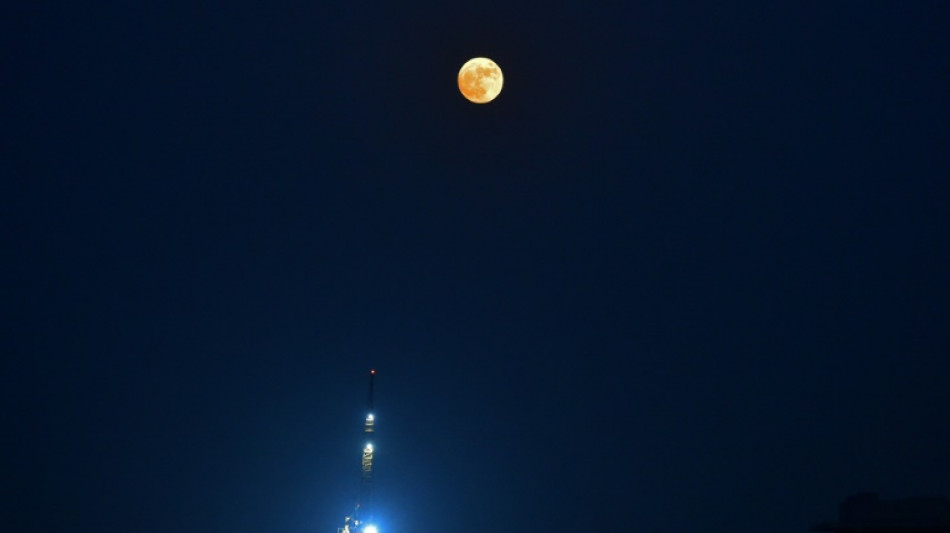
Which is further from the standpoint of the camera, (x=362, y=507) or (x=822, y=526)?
(x=362, y=507)

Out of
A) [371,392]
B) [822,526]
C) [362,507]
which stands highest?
[371,392]

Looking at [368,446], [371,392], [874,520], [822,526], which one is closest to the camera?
[822,526]

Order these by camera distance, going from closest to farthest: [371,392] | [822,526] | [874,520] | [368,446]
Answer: [822,526]
[874,520]
[371,392]
[368,446]

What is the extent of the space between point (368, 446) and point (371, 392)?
19.2 metres

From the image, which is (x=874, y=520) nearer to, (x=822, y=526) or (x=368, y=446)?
(x=822, y=526)

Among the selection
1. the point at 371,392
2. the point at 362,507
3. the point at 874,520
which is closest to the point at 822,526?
the point at 874,520

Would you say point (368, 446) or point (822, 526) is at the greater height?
point (368, 446)

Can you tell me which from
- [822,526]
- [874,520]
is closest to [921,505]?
[874,520]

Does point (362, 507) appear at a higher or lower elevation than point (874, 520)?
higher

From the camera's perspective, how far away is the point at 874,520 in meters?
77.4

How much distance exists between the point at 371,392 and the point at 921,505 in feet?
380

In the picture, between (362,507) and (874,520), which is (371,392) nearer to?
(362,507)

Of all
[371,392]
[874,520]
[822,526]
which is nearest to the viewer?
[822,526]

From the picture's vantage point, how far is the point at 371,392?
182625mm
